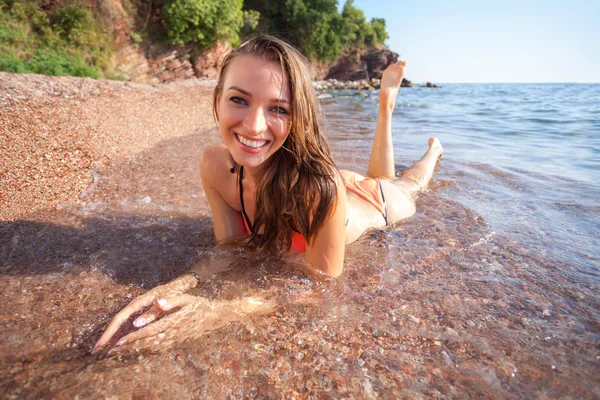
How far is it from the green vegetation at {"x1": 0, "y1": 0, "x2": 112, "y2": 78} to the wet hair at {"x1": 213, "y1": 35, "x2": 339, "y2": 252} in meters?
7.77

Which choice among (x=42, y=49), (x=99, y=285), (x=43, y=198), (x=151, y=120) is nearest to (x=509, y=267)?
(x=99, y=285)

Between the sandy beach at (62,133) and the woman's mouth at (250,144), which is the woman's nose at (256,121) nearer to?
the woman's mouth at (250,144)

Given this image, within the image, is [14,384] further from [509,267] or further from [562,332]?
[509,267]

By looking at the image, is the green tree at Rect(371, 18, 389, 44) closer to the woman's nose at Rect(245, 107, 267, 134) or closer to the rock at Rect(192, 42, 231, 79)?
the rock at Rect(192, 42, 231, 79)

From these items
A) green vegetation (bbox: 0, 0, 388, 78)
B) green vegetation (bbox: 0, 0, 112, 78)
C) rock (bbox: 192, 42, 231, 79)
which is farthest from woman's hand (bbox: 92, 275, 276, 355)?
rock (bbox: 192, 42, 231, 79)

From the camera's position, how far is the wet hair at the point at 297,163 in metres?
1.63

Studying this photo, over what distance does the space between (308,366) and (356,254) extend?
1047 millimetres

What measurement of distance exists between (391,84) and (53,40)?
437 inches

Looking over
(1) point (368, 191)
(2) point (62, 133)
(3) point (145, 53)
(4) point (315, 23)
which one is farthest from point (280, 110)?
(4) point (315, 23)

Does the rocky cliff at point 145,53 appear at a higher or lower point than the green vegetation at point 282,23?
lower

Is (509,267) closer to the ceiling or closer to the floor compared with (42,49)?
closer to the floor

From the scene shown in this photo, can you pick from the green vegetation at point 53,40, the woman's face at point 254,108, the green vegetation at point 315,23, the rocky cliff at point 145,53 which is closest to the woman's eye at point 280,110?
the woman's face at point 254,108

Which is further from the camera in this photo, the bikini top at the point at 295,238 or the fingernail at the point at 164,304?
the bikini top at the point at 295,238

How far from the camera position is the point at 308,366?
1.33 metres
